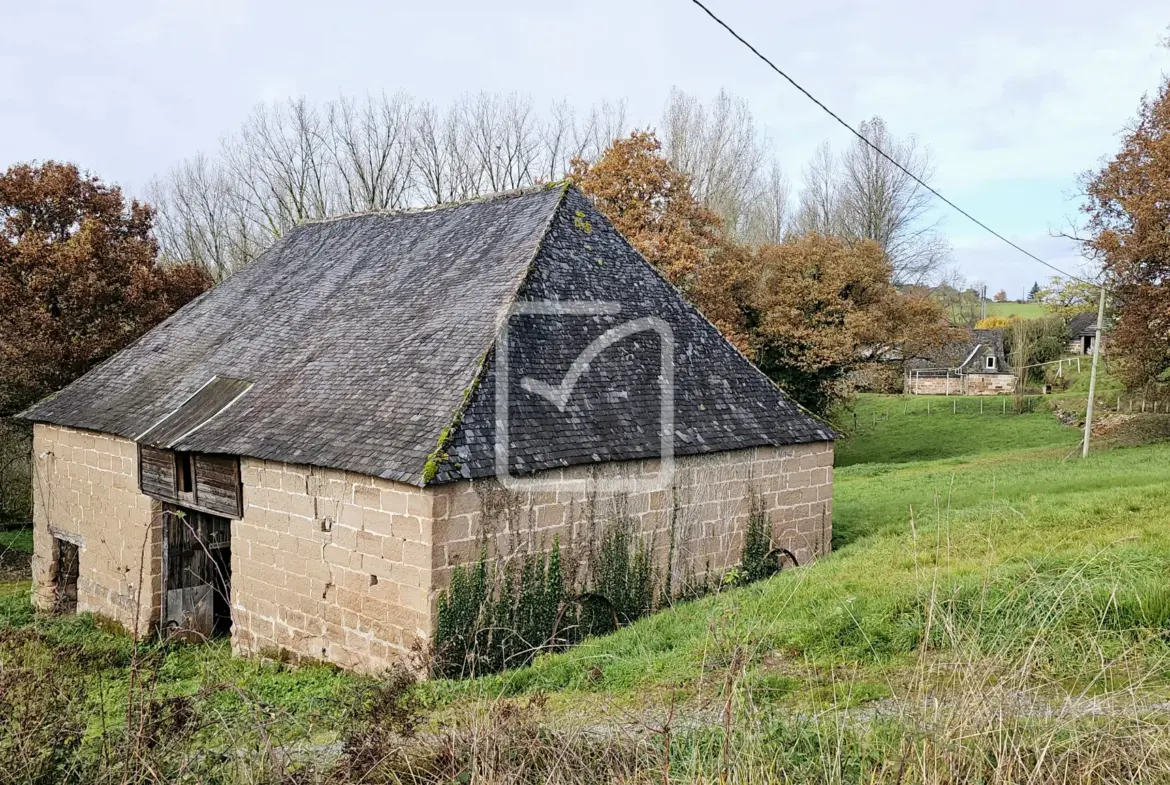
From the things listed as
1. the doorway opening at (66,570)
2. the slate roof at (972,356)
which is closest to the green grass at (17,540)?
the doorway opening at (66,570)

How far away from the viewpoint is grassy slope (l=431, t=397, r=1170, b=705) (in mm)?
4820

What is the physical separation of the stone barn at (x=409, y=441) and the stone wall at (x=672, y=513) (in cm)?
3

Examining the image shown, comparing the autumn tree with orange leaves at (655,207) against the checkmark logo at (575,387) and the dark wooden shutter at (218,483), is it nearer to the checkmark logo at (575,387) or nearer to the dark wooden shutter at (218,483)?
the checkmark logo at (575,387)

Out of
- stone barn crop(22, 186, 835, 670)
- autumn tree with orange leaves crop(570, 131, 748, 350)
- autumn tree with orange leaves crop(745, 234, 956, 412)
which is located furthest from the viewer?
autumn tree with orange leaves crop(745, 234, 956, 412)

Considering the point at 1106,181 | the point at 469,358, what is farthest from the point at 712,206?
the point at 469,358

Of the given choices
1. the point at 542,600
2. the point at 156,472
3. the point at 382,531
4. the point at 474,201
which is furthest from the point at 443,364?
the point at 474,201

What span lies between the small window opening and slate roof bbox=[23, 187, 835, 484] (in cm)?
39

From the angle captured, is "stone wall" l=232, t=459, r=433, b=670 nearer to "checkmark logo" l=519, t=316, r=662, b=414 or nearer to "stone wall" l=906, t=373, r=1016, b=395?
"checkmark logo" l=519, t=316, r=662, b=414

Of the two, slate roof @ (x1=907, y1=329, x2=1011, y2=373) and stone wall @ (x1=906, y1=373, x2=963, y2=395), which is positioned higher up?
slate roof @ (x1=907, y1=329, x2=1011, y2=373)

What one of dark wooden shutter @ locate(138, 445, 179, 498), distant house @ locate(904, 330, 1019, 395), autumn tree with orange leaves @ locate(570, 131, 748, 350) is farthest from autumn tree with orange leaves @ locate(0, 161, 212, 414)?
distant house @ locate(904, 330, 1019, 395)

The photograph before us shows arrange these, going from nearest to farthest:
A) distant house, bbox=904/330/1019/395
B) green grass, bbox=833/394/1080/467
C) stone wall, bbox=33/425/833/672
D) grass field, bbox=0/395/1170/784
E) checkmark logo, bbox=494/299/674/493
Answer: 1. grass field, bbox=0/395/1170/784
2. stone wall, bbox=33/425/833/672
3. checkmark logo, bbox=494/299/674/493
4. green grass, bbox=833/394/1080/467
5. distant house, bbox=904/330/1019/395

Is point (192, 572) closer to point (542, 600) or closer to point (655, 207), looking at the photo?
point (542, 600)

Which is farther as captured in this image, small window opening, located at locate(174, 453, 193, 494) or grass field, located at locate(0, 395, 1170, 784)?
small window opening, located at locate(174, 453, 193, 494)

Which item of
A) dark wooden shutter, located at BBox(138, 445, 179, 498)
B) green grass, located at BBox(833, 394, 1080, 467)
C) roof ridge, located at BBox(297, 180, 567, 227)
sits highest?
roof ridge, located at BBox(297, 180, 567, 227)
